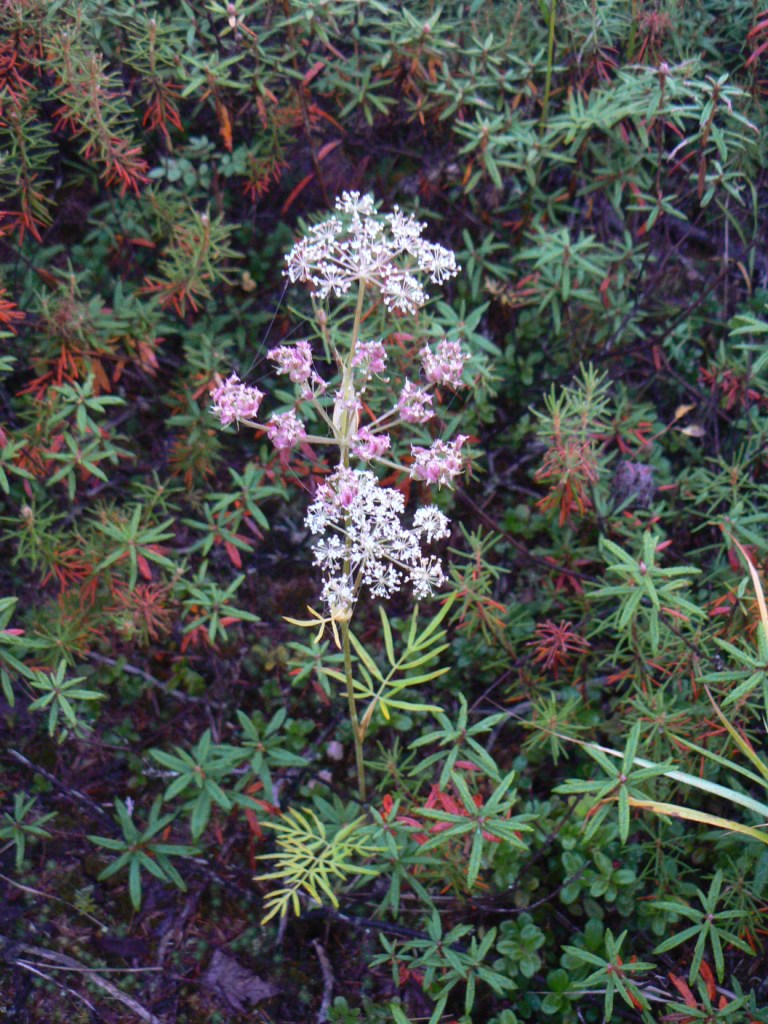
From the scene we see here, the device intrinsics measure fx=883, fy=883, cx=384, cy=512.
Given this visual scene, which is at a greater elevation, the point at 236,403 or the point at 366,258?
the point at 366,258

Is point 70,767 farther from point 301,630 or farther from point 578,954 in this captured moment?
point 578,954

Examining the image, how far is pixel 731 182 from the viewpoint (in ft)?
10.9

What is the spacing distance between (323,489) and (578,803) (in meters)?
1.40

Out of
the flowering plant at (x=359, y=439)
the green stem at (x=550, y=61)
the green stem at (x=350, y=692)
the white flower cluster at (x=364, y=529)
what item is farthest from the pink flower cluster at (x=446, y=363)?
the green stem at (x=550, y=61)

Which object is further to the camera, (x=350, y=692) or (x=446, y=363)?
(x=350, y=692)

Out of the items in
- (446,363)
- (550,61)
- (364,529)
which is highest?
(550,61)

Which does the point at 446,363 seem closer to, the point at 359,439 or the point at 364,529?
the point at 359,439

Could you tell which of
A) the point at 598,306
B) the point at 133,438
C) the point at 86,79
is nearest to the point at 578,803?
the point at 598,306

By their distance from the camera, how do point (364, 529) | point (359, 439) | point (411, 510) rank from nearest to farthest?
point (364, 529) < point (359, 439) < point (411, 510)

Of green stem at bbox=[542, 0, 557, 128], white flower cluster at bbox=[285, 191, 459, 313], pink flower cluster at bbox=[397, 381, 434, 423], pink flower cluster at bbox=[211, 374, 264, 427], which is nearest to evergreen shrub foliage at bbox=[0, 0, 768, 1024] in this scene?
green stem at bbox=[542, 0, 557, 128]

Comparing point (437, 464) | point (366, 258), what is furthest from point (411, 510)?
point (366, 258)

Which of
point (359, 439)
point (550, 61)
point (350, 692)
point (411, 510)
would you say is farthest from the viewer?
point (411, 510)

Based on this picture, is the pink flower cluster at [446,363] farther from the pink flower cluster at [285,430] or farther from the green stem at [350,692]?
the green stem at [350,692]

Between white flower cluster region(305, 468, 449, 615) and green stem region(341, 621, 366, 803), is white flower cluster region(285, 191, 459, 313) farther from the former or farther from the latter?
green stem region(341, 621, 366, 803)
